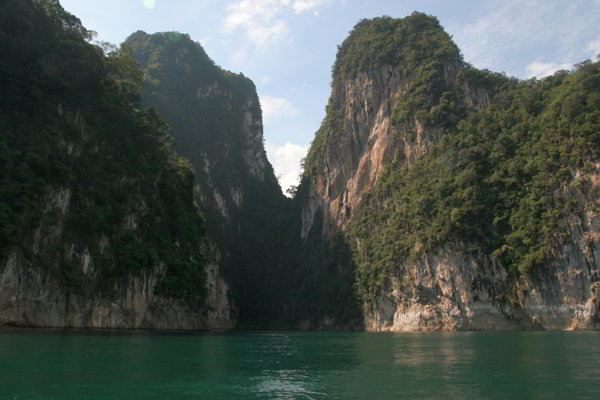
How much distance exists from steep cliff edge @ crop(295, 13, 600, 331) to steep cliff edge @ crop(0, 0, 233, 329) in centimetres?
2633

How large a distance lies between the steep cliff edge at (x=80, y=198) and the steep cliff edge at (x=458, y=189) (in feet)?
86.4

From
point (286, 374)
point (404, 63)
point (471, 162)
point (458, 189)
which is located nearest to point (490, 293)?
point (458, 189)

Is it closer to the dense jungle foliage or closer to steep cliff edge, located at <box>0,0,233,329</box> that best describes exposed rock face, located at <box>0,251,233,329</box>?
steep cliff edge, located at <box>0,0,233,329</box>

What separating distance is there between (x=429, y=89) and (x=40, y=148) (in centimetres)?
5427

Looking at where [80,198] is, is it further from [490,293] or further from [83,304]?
[490,293]

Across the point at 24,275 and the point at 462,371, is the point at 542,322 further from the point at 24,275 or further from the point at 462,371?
the point at 24,275

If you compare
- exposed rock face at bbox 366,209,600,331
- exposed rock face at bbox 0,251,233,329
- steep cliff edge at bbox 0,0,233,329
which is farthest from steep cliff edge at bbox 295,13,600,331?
exposed rock face at bbox 0,251,233,329

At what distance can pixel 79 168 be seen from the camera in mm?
48875

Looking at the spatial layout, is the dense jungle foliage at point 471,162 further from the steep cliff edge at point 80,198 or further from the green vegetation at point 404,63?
the steep cliff edge at point 80,198

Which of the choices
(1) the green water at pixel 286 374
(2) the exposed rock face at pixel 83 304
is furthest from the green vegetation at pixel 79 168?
(1) the green water at pixel 286 374

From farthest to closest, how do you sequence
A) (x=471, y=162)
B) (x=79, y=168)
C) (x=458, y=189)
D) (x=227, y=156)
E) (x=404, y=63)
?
1. (x=227, y=156)
2. (x=404, y=63)
3. (x=471, y=162)
4. (x=458, y=189)
5. (x=79, y=168)

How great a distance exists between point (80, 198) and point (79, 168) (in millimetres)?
3448

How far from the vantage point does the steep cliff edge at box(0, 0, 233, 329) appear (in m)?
41.5

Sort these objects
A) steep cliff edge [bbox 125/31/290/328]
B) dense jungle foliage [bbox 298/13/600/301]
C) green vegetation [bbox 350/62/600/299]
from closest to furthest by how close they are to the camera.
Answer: green vegetation [bbox 350/62/600/299], dense jungle foliage [bbox 298/13/600/301], steep cliff edge [bbox 125/31/290/328]
